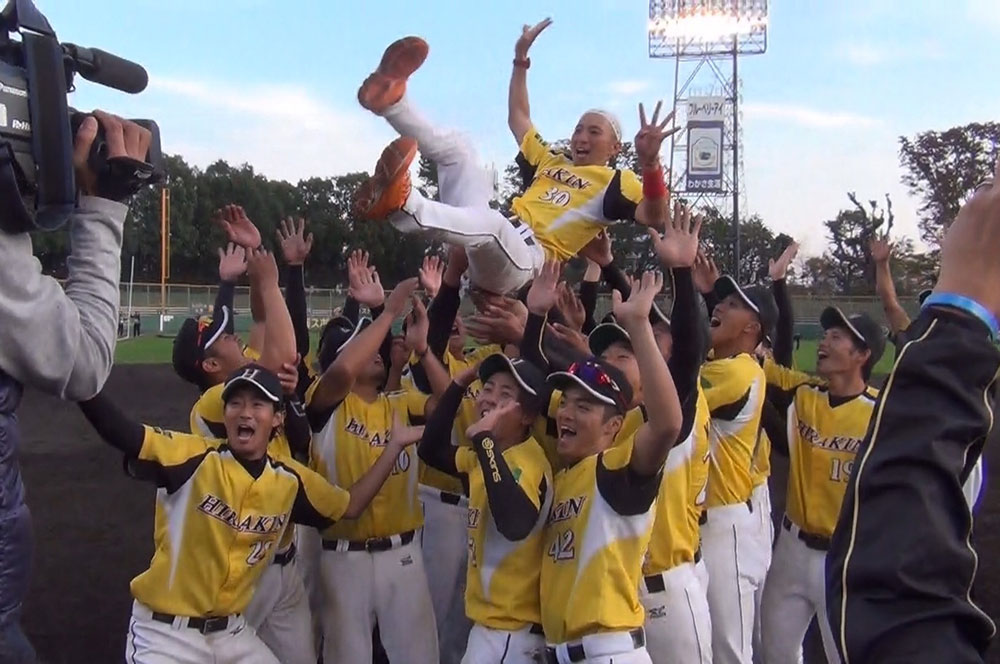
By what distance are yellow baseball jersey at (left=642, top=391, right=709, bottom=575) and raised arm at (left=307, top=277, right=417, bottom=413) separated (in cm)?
148

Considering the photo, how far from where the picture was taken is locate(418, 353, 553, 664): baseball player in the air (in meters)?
3.38

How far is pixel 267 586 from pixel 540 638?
1.48 metres

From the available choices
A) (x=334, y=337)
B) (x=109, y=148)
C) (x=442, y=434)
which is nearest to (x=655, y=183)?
(x=442, y=434)

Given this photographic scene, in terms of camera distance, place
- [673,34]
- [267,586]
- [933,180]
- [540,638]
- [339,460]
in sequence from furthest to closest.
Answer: [933,180], [673,34], [339,460], [267,586], [540,638]

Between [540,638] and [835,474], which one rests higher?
[835,474]

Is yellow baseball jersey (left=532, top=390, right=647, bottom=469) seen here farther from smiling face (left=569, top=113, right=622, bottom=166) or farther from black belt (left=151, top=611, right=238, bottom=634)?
smiling face (left=569, top=113, right=622, bottom=166)

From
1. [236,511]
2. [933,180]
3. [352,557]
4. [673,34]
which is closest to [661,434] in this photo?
A: [236,511]

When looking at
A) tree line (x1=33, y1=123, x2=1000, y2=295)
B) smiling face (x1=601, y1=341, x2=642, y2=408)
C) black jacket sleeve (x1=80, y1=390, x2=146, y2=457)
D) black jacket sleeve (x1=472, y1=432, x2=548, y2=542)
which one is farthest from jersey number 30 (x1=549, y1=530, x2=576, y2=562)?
tree line (x1=33, y1=123, x2=1000, y2=295)

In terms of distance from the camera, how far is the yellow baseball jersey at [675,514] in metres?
3.99

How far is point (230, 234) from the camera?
4348 mm

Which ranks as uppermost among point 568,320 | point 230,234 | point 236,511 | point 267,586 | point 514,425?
point 230,234

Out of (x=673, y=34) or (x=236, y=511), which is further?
(x=673, y=34)

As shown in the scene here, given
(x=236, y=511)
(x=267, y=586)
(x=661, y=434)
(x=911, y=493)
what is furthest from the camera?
(x=267, y=586)

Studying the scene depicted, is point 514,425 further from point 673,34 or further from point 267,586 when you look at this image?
point 673,34
